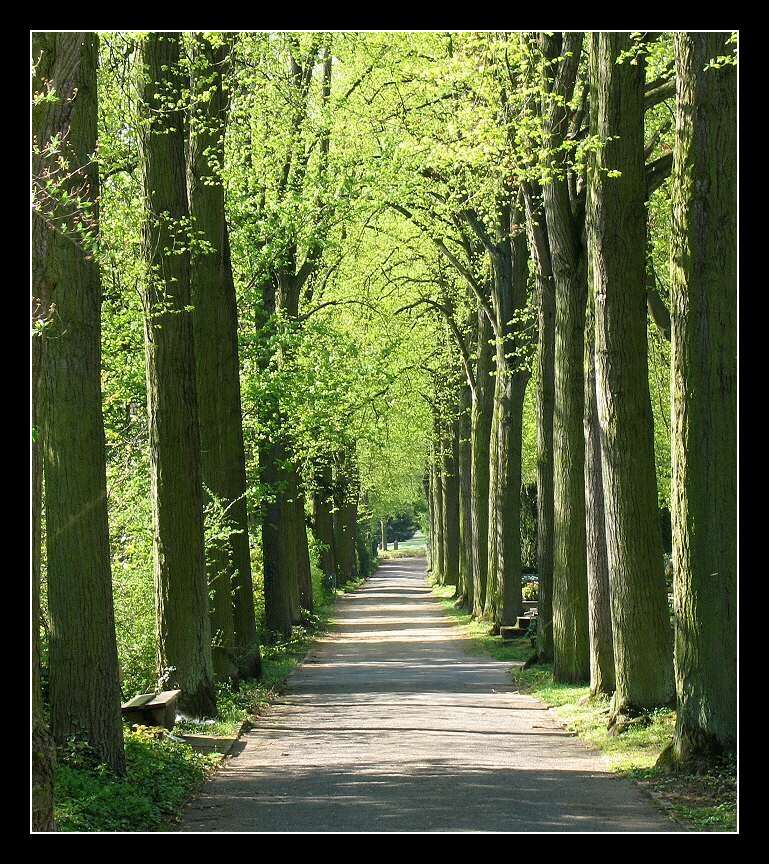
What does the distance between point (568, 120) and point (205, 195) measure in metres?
5.26

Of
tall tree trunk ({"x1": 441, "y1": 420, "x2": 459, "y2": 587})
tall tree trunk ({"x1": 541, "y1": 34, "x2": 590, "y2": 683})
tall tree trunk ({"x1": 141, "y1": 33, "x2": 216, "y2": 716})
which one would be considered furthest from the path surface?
tall tree trunk ({"x1": 441, "y1": 420, "x2": 459, "y2": 587})

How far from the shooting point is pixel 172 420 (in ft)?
50.4

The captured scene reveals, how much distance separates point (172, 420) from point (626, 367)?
5.31m

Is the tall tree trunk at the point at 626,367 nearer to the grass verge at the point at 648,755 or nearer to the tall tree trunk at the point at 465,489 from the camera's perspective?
the grass verge at the point at 648,755

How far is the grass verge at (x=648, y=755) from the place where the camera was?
1005cm

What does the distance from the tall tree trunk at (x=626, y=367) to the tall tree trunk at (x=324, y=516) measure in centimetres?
2090

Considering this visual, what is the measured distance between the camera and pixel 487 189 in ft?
73.3

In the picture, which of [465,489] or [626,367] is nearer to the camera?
[626,367]

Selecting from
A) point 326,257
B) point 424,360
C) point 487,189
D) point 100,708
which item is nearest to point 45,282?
point 100,708

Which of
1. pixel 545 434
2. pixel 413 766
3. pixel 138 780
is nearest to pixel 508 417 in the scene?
pixel 545 434

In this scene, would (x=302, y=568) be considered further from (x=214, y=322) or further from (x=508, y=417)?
(x=214, y=322)

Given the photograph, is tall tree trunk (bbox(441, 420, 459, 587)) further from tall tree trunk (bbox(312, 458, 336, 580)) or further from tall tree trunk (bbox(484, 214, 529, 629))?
tall tree trunk (bbox(484, 214, 529, 629))

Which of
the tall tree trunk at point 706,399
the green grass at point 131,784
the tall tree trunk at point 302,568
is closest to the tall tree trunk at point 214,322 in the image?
the green grass at point 131,784
